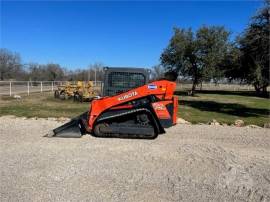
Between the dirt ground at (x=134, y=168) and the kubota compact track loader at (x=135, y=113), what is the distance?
331 millimetres

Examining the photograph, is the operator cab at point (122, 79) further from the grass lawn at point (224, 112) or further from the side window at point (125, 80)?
the grass lawn at point (224, 112)

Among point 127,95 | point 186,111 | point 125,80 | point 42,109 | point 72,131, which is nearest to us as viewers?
point 127,95

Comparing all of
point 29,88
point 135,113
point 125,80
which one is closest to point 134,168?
point 135,113

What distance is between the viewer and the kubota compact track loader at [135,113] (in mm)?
9031

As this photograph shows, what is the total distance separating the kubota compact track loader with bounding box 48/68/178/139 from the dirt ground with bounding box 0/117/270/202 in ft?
1.08

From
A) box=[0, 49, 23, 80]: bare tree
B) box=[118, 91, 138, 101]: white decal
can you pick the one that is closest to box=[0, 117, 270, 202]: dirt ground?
box=[118, 91, 138, 101]: white decal

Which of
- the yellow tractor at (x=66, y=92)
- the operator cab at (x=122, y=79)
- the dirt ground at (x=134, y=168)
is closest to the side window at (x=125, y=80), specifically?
the operator cab at (x=122, y=79)

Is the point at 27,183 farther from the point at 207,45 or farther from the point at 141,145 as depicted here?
the point at 207,45

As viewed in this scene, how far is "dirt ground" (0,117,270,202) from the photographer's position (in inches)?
205

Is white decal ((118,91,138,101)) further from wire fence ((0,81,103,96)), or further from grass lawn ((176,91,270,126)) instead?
wire fence ((0,81,103,96))

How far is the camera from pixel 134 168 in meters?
6.48

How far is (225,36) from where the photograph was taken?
40.0 m

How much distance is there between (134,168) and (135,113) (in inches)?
106

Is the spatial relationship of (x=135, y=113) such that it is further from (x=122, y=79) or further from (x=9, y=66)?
(x=9, y=66)
